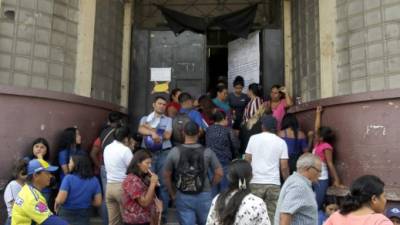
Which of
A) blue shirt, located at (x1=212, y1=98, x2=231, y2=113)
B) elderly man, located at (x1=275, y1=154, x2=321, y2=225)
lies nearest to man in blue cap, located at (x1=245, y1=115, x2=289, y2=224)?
elderly man, located at (x1=275, y1=154, x2=321, y2=225)

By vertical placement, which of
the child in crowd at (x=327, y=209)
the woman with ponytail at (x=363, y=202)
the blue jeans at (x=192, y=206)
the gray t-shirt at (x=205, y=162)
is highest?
the gray t-shirt at (x=205, y=162)

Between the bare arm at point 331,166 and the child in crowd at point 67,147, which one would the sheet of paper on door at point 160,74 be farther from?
the bare arm at point 331,166

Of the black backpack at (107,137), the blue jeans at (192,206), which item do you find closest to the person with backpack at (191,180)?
the blue jeans at (192,206)

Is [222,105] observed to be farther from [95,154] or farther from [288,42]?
[95,154]

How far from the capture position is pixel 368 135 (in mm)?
6754

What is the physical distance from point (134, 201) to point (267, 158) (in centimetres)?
185

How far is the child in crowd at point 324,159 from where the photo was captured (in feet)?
22.3

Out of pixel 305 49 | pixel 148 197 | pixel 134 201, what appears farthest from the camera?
pixel 305 49

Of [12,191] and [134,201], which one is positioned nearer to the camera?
[134,201]

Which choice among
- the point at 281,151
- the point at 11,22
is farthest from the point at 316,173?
the point at 11,22

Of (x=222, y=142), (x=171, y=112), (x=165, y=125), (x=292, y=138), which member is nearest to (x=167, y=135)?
(x=165, y=125)

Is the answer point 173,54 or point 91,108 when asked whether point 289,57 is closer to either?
point 173,54

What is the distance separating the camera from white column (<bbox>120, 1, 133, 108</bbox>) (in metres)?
9.77

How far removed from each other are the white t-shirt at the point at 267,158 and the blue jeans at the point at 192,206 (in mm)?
917
